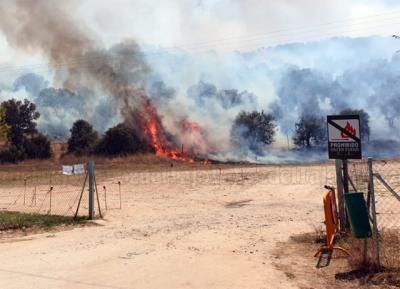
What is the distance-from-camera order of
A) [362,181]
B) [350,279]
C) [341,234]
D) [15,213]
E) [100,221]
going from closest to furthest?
1. [350,279]
2. [341,234]
3. [100,221]
4. [15,213]
5. [362,181]

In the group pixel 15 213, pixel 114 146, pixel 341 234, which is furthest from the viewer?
pixel 114 146

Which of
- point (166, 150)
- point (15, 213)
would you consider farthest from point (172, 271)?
point (166, 150)

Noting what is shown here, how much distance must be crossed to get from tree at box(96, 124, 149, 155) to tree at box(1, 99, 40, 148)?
12173 mm

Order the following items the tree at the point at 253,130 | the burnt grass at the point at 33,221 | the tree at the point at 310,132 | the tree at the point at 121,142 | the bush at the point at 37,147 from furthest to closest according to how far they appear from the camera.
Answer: the bush at the point at 37,147 < the tree at the point at 310,132 < the tree at the point at 121,142 < the tree at the point at 253,130 < the burnt grass at the point at 33,221

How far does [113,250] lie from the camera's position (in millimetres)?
10633

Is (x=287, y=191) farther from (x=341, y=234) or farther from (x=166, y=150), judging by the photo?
(x=166, y=150)

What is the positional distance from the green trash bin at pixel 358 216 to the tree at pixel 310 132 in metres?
52.8

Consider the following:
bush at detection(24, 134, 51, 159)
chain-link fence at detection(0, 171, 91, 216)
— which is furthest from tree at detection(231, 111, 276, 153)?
chain-link fence at detection(0, 171, 91, 216)

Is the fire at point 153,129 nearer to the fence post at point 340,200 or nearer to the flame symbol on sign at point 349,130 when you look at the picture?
the fence post at point 340,200

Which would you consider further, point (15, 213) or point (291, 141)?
point (291, 141)

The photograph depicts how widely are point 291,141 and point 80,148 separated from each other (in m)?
28.2

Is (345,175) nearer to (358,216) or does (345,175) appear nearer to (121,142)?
(358,216)

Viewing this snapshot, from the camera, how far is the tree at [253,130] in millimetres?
59062

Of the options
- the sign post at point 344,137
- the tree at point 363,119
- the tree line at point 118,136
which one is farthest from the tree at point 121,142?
the sign post at point 344,137
